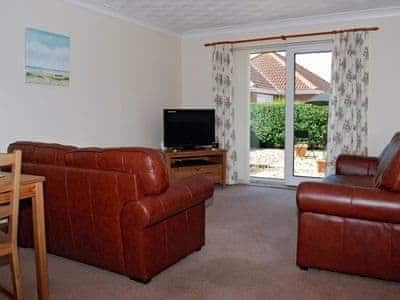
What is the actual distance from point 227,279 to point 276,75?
4.09 m

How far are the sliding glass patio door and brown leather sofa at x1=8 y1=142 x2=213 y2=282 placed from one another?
10.7 feet

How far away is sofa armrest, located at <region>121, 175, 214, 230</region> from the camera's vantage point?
2.36 metres

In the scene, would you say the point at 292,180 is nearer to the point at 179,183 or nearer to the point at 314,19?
the point at 314,19

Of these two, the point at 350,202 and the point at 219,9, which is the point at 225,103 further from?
the point at 350,202

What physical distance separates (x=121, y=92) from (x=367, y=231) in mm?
3753

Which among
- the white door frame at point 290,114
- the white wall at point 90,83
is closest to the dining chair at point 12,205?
the white wall at point 90,83

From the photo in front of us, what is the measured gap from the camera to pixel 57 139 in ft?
14.2

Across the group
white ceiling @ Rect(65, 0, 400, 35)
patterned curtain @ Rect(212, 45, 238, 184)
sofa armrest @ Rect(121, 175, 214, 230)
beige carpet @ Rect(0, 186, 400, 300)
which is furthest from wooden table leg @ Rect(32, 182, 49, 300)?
patterned curtain @ Rect(212, 45, 238, 184)

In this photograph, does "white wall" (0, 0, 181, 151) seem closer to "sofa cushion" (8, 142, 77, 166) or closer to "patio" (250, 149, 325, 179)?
"sofa cushion" (8, 142, 77, 166)

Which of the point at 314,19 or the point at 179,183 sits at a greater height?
the point at 314,19

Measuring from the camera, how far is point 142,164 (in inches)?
94.8

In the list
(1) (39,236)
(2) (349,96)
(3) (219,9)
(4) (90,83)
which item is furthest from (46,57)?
(2) (349,96)

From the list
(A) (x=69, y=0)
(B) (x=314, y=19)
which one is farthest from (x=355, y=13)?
(A) (x=69, y=0)

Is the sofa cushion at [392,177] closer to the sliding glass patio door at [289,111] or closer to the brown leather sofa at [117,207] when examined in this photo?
the brown leather sofa at [117,207]
